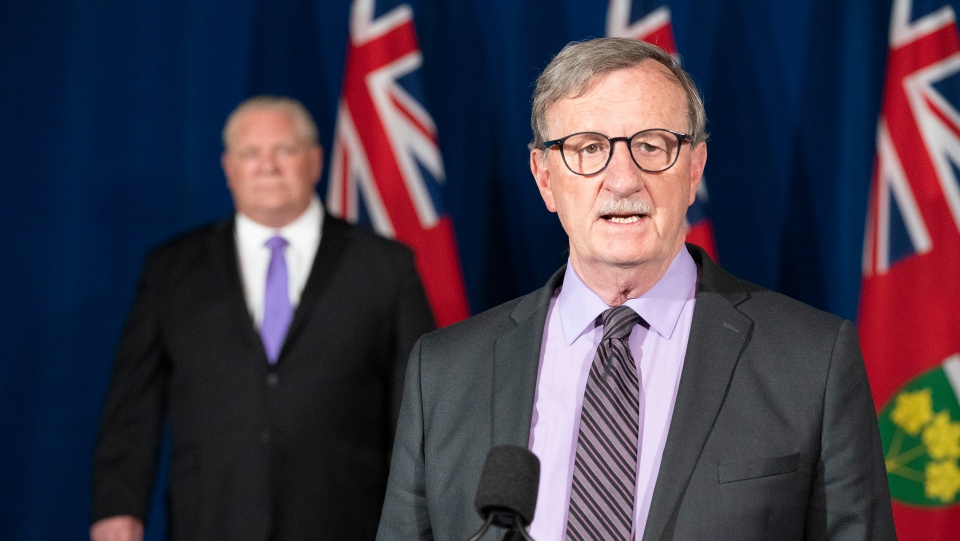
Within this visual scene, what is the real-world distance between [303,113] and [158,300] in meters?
0.69

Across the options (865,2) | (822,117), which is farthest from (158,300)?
(865,2)

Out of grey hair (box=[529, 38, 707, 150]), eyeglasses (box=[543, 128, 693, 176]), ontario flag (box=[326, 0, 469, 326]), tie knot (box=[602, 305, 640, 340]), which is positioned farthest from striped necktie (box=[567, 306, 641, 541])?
ontario flag (box=[326, 0, 469, 326])

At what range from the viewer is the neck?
5.39ft

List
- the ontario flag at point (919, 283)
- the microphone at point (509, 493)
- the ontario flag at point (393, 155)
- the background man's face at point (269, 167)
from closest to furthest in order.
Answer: the microphone at point (509, 493)
the background man's face at point (269, 167)
the ontario flag at point (919, 283)
the ontario flag at point (393, 155)

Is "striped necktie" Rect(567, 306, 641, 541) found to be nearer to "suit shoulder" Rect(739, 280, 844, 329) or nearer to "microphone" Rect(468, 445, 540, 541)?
"suit shoulder" Rect(739, 280, 844, 329)

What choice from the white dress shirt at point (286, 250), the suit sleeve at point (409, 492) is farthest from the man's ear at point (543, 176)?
the white dress shirt at point (286, 250)

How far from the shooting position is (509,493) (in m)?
1.15

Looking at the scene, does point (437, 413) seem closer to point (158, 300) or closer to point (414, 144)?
point (158, 300)

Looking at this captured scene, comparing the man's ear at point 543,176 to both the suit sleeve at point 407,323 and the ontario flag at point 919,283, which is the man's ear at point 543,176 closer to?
the suit sleeve at point 407,323

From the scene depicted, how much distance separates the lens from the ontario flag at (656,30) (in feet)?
11.2

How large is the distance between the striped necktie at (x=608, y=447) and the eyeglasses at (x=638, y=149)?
0.23 metres

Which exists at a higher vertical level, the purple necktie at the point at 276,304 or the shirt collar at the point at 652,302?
the shirt collar at the point at 652,302

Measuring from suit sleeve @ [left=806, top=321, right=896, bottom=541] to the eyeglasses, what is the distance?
0.36 meters

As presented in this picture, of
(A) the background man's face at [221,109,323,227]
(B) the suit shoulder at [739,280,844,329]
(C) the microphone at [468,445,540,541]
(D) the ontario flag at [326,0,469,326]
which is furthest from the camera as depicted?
(D) the ontario flag at [326,0,469,326]
